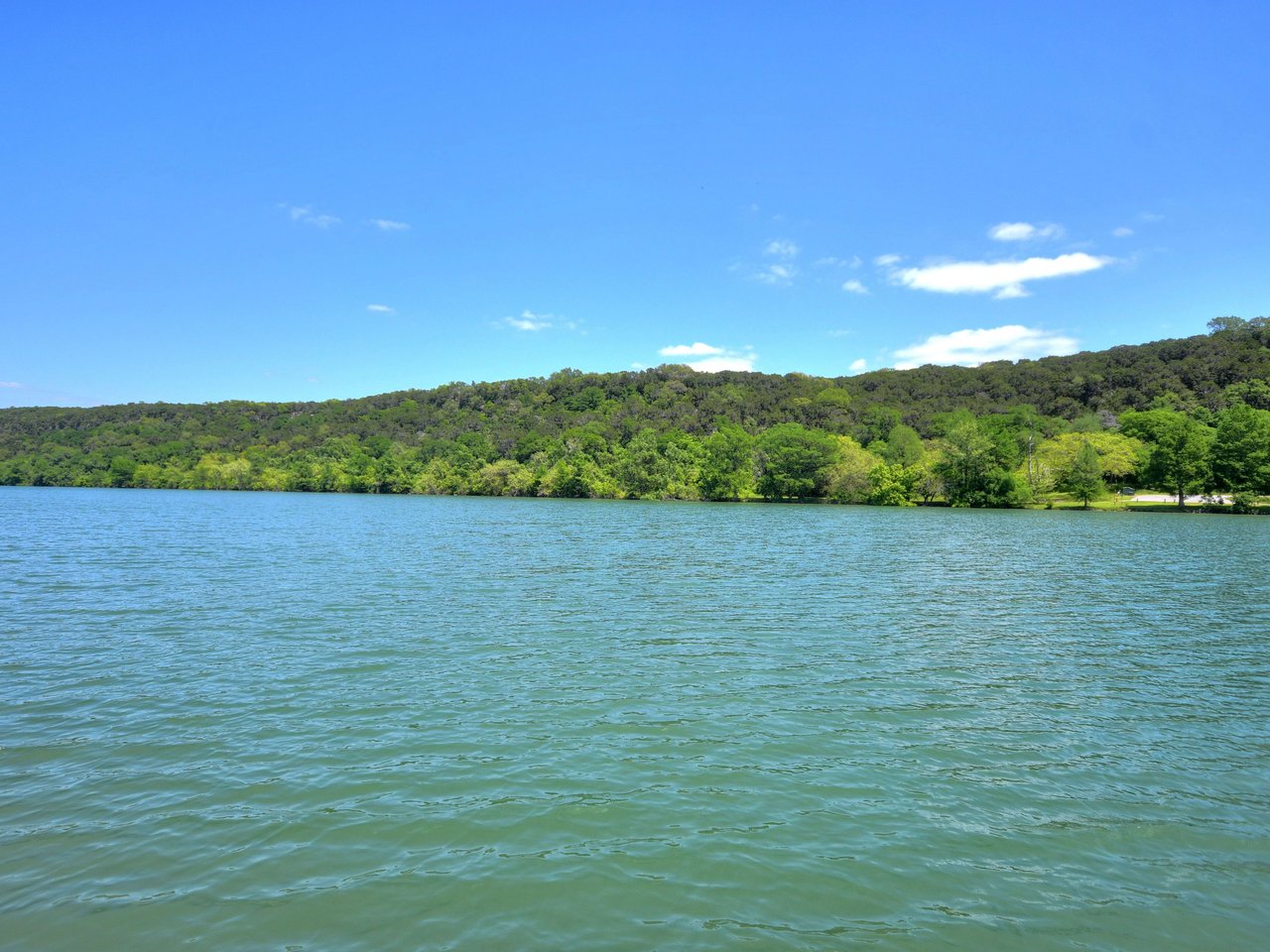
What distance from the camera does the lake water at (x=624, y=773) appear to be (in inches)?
274

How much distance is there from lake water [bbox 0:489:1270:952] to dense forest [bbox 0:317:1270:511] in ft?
296

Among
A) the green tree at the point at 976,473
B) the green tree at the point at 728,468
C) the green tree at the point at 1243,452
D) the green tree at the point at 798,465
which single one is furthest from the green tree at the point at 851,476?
the green tree at the point at 1243,452

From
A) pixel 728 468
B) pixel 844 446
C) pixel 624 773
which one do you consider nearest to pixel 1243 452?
pixel 844 446

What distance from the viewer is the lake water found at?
6.96 meters

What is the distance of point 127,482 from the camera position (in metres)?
180

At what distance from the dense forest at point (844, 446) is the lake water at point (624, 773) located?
296 ft

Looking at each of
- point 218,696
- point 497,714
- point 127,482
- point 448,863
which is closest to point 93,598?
point 218,696

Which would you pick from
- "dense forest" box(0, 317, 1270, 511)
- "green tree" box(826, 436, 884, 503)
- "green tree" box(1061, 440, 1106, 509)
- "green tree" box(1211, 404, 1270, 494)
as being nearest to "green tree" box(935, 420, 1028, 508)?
"dense forest" box(0, 317, 1270, 511)

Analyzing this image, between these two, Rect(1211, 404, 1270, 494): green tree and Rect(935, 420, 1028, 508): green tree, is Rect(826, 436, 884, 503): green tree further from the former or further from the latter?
Rect(1211, 404, 1270, 494): green tree

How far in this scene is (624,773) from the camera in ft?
33.4

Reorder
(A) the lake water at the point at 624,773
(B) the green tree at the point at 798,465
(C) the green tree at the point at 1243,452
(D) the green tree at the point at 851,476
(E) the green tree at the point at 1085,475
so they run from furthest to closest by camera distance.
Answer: (B) the green tree at the point at 798,465, (D) the green tree at the point at 851,476, (E) the green tree at the point at 1085,475, (C) the green tree at the point at 1243,452, (A) the lake water at the point at 624,773

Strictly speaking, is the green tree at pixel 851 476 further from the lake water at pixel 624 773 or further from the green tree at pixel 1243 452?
the lake water at pixel 624 773

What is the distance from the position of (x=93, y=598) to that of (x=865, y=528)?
5290 cm

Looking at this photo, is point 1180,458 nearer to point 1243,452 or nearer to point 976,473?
point 1243,452
